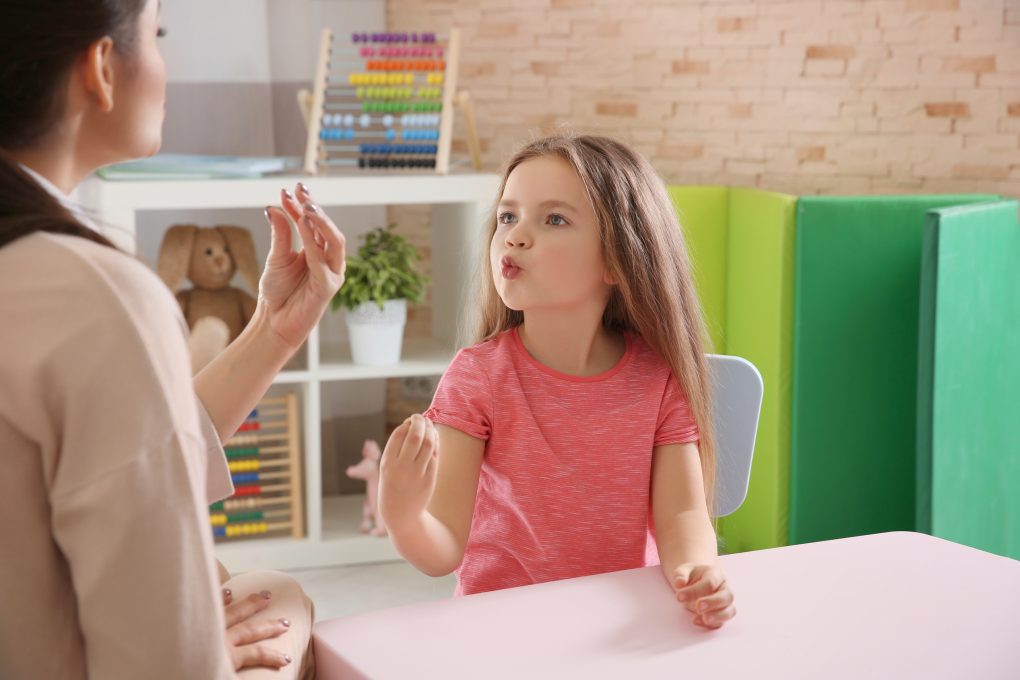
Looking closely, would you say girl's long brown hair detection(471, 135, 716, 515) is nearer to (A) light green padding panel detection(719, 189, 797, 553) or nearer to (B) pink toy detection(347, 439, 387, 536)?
(A) light green padding panel detection(719, 189, 797, 553)

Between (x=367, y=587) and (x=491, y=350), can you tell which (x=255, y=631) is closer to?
(x=491, y=350)

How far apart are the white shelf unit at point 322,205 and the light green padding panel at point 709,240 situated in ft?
1.77

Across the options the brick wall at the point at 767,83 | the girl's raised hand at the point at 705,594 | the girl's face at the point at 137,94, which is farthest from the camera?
the brick wall at the point at 767,83

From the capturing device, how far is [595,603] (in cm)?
113

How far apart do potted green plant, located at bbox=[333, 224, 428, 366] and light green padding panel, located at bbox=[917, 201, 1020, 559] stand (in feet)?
4.54

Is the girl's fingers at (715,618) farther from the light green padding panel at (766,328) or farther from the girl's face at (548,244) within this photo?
the light green padding panel at (766,328)

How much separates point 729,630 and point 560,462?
1.48ft

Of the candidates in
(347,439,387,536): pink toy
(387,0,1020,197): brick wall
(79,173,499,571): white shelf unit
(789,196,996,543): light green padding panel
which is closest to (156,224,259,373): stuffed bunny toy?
(79,173,499,571): white shelf unit

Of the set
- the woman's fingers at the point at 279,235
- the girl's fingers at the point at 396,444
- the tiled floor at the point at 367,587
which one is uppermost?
the woman's fingers at the point at 279,235

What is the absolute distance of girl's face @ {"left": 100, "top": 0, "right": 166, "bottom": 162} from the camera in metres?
0.83

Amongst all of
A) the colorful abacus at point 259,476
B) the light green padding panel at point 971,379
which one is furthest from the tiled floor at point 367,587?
the light green padding panel at point 971,379

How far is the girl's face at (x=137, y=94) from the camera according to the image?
83 cm

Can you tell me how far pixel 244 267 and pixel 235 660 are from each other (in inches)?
86.4

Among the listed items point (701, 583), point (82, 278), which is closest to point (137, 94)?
point (82, 278)
